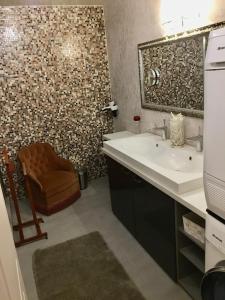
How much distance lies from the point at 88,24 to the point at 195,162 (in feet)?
7.81

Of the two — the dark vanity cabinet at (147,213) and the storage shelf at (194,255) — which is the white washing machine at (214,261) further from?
the dark vanity cabinet at (147,213)

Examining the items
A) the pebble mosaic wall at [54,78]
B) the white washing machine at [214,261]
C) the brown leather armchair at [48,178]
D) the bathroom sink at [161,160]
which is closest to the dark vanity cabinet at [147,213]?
the bathroom sink at [161,160]

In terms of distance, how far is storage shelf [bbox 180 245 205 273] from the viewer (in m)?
1.72

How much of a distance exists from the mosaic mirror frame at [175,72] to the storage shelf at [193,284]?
4.04 ft

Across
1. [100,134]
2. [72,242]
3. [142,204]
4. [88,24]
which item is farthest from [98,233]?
[88,24]

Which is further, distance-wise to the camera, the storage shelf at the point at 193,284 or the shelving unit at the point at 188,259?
the storage shelf at the point at 193,284

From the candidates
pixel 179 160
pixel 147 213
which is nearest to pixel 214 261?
pixel 147 213

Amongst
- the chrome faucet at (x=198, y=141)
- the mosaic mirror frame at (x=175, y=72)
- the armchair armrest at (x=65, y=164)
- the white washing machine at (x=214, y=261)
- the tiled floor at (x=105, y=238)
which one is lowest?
the tiled floor at (x=105, y=238)

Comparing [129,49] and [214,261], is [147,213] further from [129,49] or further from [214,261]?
[129,49]

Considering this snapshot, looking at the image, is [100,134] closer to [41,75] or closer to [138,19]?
[41,75]

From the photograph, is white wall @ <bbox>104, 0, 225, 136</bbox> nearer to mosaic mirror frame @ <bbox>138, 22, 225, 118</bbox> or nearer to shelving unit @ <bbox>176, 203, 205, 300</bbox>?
mosaic mirror frame @ <bbox>138, 22, 225, 118</bbox>

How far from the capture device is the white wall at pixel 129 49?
2.53 m

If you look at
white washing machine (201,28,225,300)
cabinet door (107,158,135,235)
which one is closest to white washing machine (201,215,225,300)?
white washing machine (201,28,225,300)

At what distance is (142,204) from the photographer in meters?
2.20
